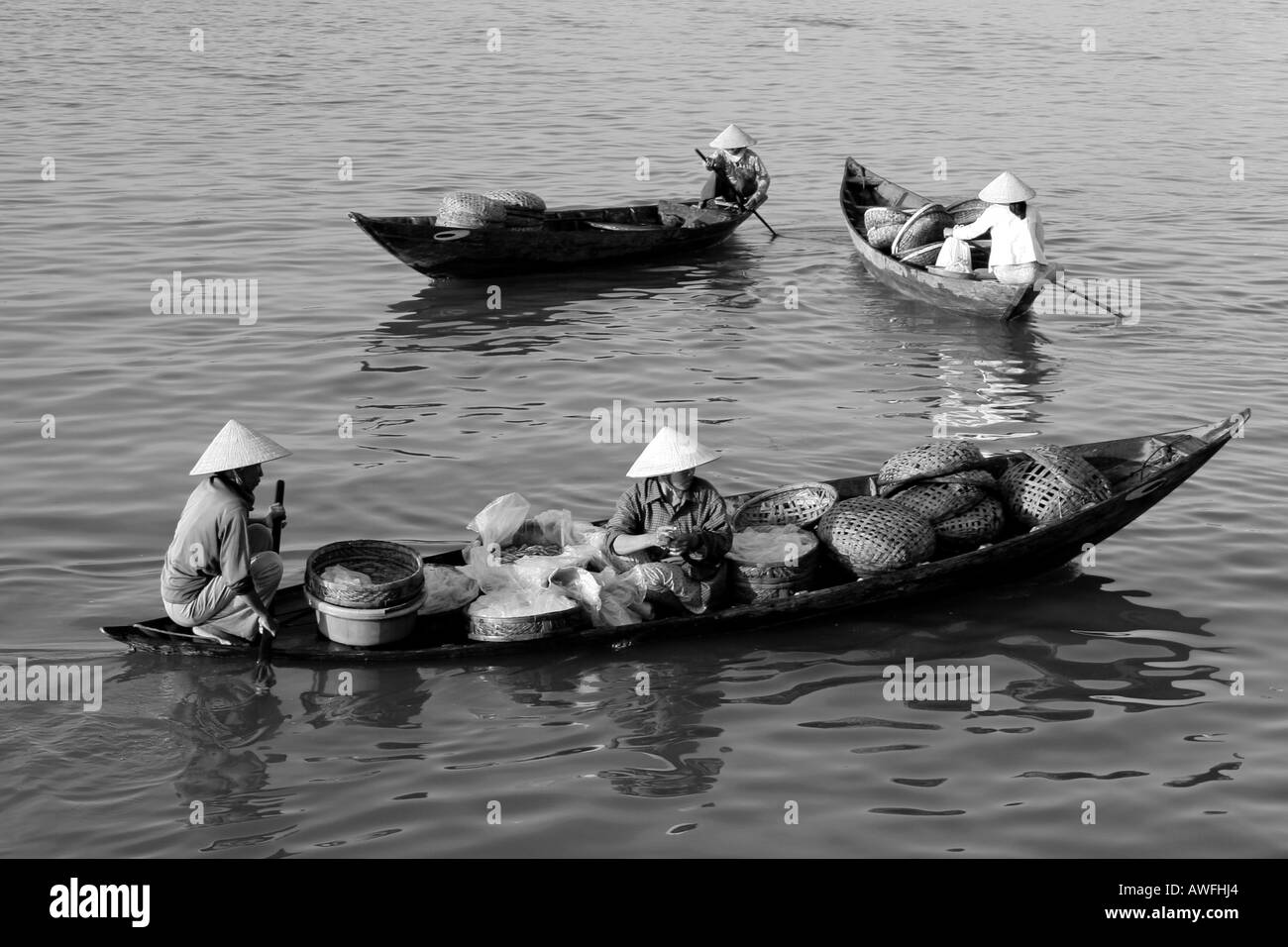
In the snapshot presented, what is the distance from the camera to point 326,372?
10711 mm

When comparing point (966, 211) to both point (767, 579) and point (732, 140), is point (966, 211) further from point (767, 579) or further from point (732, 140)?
point (767, 579)

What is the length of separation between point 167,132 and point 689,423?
10.9 meters

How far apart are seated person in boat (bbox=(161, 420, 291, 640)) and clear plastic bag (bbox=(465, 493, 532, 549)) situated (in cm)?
111

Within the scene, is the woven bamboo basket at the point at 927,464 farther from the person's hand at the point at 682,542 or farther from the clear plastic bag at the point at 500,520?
the clear plastic bag at the point at 500,520

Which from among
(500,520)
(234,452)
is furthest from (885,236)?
(234,452)

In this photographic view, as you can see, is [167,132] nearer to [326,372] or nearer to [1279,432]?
[326,372]

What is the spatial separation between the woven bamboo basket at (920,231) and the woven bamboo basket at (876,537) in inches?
250

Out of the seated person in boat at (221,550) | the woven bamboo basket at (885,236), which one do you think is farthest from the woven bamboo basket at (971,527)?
the woven bamboo basket at (885,236)

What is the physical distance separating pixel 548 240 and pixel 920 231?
3378 mm

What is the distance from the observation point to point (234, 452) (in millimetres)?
6062

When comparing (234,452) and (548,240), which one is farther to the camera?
(548,240)

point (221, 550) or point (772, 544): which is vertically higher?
point (221, 550)

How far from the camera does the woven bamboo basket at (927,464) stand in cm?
727

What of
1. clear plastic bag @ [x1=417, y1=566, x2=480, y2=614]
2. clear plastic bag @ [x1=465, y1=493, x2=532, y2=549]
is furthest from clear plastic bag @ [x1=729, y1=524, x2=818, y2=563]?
clear plastic bag @ [x1=417, y1=566, x2=480, y2=614]
